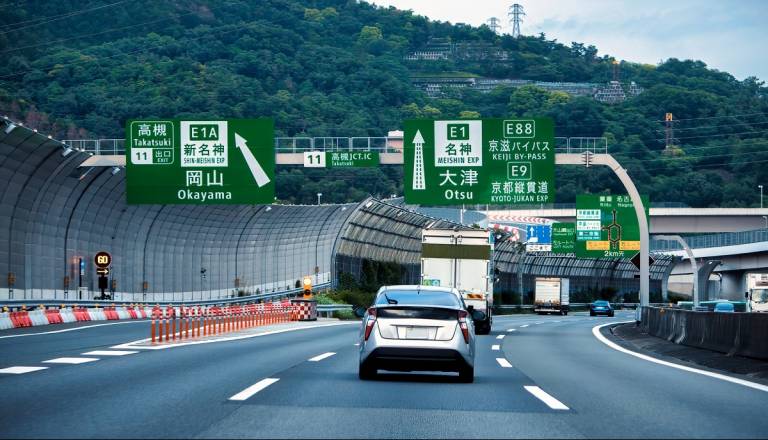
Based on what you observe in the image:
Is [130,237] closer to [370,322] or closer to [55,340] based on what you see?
[55,340]

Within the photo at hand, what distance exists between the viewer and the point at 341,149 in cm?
4250

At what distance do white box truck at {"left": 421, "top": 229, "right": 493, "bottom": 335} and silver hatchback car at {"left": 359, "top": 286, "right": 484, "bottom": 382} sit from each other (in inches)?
864

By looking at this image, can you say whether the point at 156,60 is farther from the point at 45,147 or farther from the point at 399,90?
the point at 45,147

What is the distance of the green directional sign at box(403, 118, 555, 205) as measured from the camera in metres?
41.2

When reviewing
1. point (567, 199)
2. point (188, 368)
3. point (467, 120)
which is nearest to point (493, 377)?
point (188, 368)

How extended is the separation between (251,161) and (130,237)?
1433 cm

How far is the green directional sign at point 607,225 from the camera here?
2596 inches

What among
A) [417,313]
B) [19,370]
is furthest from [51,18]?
[417,313]

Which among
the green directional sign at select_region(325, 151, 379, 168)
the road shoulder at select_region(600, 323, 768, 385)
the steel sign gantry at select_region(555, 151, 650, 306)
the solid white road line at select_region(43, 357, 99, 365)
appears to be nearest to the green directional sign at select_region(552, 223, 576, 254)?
the green directional sign at select_region(325, 151, 379, 168)

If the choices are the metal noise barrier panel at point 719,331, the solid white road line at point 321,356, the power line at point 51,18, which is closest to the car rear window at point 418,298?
the solid white road line at point 321,356

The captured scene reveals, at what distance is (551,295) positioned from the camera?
8394 centimetres

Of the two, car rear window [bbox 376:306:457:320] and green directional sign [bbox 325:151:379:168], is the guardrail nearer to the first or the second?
green directional sign [bbox 325:151:379:168]

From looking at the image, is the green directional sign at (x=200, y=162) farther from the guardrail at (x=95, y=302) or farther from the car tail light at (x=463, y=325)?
the car tail light at (x=463, y=325)

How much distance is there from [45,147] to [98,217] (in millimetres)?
8772
